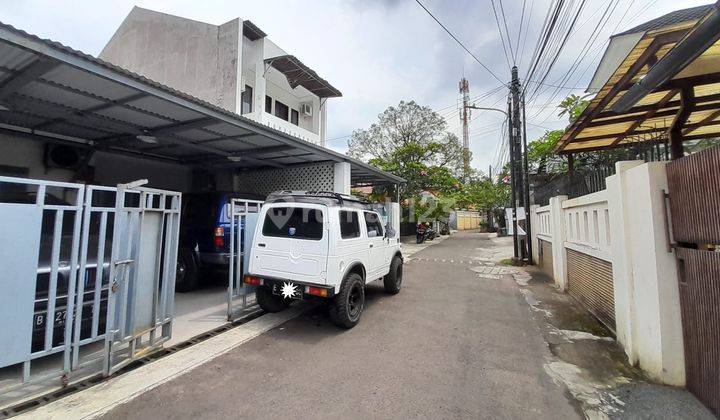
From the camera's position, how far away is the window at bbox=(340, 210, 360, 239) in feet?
14.6

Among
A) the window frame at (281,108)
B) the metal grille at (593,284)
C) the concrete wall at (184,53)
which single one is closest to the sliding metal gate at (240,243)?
the metal grille at (593,284)

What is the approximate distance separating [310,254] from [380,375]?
5.47 ft

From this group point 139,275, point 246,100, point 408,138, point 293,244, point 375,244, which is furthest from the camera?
point 408,138

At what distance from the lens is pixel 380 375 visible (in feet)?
10.2

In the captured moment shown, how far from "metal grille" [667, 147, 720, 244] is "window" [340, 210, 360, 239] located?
3.46 metres

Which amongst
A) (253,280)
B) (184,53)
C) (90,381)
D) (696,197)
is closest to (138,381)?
(90,381)

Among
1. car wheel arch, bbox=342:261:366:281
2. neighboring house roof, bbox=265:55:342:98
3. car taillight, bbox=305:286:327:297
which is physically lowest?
car taillight, bbox=305:286:327:297

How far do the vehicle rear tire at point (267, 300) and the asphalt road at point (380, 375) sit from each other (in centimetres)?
43

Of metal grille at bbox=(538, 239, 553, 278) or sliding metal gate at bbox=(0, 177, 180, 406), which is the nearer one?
sliding metal gate at bbox=(0, 177, 180, 406)

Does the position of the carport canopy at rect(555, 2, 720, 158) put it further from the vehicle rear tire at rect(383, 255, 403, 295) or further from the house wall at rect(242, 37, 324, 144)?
the house wall at rect(242, 37, 324, 144)

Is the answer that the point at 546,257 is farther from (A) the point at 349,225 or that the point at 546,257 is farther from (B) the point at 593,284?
(A) the point at 349,225

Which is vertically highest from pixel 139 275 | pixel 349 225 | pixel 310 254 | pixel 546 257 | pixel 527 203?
pixel 527 203

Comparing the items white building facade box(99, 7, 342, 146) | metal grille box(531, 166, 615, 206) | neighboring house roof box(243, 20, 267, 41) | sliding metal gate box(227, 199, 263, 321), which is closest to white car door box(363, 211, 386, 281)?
sliding metal gate box(227, 199, 263, 321)

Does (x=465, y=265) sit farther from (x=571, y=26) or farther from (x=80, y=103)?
(x=80, y=103)
